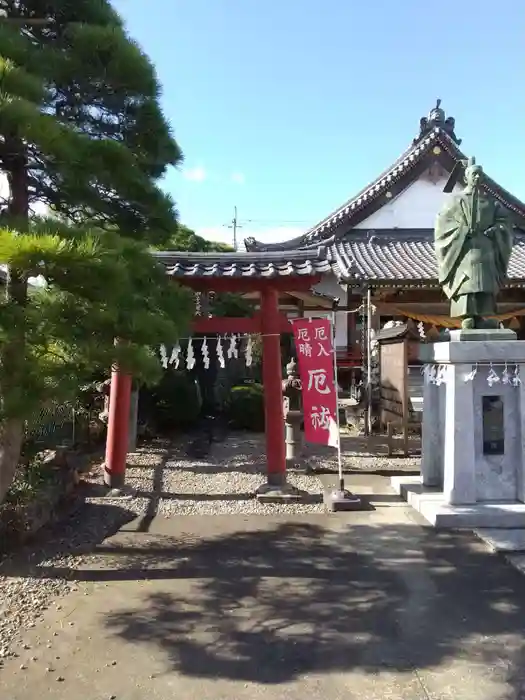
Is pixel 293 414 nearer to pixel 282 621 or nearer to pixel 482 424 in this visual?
pixel 482 424

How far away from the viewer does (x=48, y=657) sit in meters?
3.65

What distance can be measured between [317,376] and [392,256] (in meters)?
9.72

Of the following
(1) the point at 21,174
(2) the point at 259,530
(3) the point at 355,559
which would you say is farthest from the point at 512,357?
(1) the point at 21,174

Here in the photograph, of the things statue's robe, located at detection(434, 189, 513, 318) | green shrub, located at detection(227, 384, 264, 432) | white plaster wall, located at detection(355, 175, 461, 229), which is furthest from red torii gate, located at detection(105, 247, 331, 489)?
white plaster wall, located at detection(355, 175, 461, 229)

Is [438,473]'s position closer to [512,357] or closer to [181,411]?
[512,357]

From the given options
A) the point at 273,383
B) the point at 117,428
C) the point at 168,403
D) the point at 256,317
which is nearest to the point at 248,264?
the point at 256,317

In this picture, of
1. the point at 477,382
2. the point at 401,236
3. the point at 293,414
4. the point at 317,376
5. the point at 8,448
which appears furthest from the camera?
the point at 401,236

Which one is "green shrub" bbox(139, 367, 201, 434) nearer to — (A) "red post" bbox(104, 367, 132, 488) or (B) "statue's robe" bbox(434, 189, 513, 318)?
(A) "red post" bbox(104, 367, 132, 488)

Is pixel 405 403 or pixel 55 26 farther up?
pixel 55 26

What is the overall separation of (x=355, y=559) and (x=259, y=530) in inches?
52.1

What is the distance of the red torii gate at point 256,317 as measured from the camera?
7355 mm

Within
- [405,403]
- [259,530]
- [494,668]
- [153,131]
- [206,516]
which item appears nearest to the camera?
[494,668]

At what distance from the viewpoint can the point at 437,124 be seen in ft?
59.0

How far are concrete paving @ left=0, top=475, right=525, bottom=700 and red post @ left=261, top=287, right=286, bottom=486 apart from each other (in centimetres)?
151
